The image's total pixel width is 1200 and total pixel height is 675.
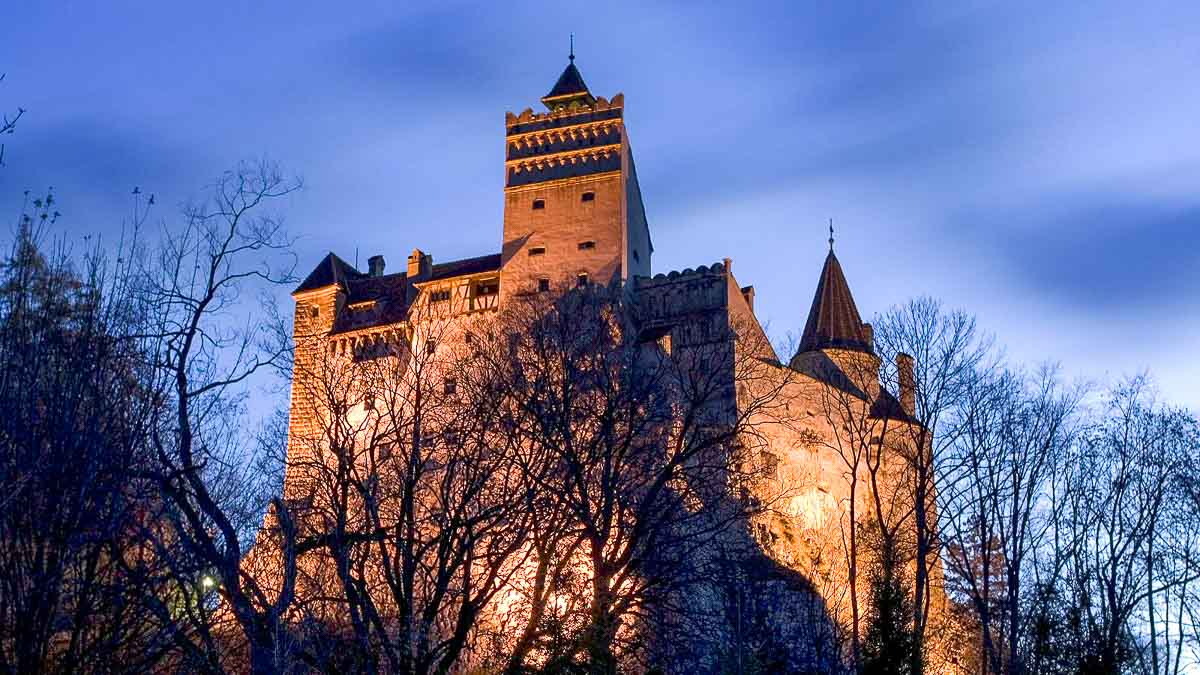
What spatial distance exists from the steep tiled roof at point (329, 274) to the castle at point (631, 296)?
0.08 m

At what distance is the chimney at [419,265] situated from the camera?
157 ft

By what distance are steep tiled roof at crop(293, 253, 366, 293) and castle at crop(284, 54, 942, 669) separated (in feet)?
0.27

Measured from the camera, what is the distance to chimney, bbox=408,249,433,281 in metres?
47.9

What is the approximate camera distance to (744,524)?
3800cm

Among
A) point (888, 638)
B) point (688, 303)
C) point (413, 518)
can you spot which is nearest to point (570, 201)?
point (688, 303)

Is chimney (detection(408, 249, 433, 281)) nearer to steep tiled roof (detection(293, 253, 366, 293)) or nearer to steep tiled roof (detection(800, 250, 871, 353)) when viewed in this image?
steep tiled roof (detection(293, 253, 366, 293))

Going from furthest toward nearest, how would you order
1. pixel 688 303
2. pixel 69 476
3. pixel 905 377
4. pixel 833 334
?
1. pixel 833 334
2. pixel 688 303
3. pixel 905 377
4. pixel 69 476

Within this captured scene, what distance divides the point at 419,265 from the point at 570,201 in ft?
21.0

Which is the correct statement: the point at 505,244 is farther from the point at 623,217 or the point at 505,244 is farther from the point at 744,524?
the point at 744,524

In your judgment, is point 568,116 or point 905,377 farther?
point 568,116

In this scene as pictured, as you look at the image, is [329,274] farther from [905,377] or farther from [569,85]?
[905,377]

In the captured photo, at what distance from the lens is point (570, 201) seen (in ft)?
151

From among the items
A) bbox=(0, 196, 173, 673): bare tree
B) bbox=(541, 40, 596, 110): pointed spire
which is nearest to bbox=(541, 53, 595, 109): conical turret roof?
bbox=(541, 40, 596, 110): pointed spire

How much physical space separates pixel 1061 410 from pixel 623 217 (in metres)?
17.9
